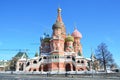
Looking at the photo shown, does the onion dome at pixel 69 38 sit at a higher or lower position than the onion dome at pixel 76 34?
lower

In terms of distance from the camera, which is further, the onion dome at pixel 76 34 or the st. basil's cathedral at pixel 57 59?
the onion dome at pixel 76 34

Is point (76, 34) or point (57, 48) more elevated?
point (76, 34)

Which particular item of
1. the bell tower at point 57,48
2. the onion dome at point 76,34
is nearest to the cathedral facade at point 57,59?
the bell tower at point 57,48

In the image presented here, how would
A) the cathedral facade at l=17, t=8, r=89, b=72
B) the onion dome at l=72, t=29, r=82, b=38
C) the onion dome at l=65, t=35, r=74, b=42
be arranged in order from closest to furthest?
the cathedral facade at l=17, t=8, r=89, b=72, the onion dome at l=65, t=35, r=74, b=42, the onion dome at l=72, t=29, r=82, b=38

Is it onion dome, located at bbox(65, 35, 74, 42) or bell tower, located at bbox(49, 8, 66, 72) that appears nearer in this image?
bell tower, located at bbox(49, 8, 66, 72)

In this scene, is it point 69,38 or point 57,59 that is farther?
point 69,38

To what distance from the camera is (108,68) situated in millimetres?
72375

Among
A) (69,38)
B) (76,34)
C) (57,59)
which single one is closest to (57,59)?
(57,59)

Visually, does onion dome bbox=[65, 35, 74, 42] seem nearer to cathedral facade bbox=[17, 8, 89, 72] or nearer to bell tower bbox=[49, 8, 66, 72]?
cathedral facade bbox=[17, 8, 89, 72]

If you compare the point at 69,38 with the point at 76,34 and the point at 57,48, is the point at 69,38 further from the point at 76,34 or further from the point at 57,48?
the point at 57,48

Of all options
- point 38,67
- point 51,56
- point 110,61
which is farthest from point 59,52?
point 110,61

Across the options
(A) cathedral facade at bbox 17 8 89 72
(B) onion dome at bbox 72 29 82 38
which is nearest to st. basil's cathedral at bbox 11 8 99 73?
(A) cathedral facade at bbox 17 8 89 72

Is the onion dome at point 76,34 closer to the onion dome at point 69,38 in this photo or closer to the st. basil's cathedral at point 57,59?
the onion dome at point 69,38

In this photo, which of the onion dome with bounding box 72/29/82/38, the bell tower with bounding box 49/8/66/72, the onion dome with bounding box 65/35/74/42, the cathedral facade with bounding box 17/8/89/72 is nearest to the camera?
the bell tower with bounding box 49/8/66/72
